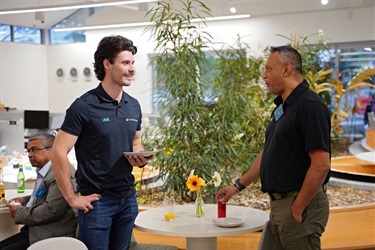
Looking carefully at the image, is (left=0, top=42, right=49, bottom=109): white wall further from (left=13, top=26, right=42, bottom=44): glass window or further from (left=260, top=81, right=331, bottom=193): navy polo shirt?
(left=260, top=81, right=331, bottom=193): navy polo shirt

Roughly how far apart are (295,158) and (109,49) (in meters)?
1.17

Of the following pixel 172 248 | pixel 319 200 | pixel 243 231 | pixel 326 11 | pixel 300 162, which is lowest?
pixel 172 248

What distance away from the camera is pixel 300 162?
3293mm

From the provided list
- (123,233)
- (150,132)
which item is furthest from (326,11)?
(123,233)

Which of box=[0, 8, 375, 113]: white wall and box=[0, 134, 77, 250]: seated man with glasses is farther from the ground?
box=[0, 8, 375, 113]: white wall

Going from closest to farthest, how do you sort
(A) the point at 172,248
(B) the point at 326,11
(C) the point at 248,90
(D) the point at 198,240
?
(D) the point at 198,240, (A) the point at 172,248, (C) the point at 248,90, (B) the point at 326,11

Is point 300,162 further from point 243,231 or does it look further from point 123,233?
Result: point 123,233

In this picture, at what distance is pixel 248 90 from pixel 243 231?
4659 mm

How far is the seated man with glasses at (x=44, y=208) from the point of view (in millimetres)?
3924

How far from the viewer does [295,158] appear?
3289 mm

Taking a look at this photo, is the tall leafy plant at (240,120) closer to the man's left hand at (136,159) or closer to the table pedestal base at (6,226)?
the table pedestal base at (6,226)

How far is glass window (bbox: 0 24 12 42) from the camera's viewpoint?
1469cm

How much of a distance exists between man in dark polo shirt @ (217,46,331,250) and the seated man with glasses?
137cm

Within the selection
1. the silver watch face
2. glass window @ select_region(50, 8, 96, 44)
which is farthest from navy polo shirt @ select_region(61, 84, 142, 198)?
the silver watch face
